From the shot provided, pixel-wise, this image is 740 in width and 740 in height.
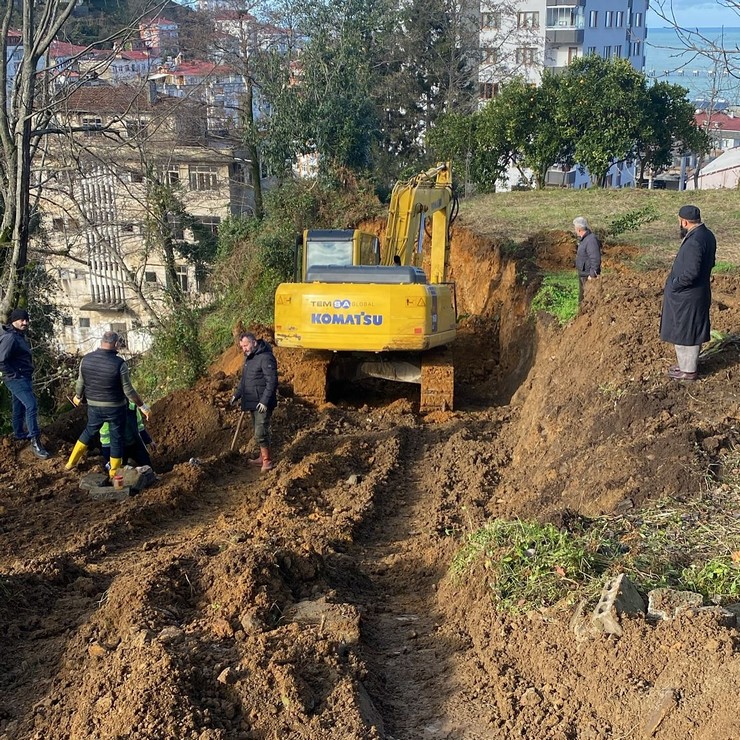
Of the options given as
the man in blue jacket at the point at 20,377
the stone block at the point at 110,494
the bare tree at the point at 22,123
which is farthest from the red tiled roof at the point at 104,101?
the stone block at the point at 110,494

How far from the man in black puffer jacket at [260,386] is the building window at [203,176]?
19823 millimetres

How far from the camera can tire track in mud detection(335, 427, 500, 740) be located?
4391mm

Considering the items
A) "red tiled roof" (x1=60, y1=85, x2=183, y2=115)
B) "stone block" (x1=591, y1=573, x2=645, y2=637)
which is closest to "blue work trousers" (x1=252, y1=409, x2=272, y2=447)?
"stone block" (x1=591, y1=573, x2=645, y2=637)

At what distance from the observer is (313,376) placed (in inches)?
502

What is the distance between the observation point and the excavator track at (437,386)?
12.4 metres

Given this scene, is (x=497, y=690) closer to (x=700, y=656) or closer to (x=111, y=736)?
(x=700, y=656)

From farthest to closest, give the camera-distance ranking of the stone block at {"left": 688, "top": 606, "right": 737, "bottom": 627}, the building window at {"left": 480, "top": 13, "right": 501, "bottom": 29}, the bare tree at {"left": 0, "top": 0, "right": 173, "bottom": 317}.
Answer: the building window at {"left": 480, "top": 13, "right": 501, "bottom": 29}, the bare tree at {"left": 0, "top": 0, "right": 173, "bottom": 317}, the stone block at {"left": 688, "top": 606, "right": 737, "bottom": 627}

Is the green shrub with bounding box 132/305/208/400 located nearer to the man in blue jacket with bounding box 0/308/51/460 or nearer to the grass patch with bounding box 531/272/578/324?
the man in blue jacket with bounding box 0/308/51/460

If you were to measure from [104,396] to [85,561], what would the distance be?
92.9 inches

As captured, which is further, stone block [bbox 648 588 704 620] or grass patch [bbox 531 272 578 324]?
grass patch [bbox 531 272 578 324]

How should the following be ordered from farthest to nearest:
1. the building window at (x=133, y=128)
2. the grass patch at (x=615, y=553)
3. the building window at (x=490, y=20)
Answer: the building window at (x=490, y=20), the building window at (x=133, y=128), the grass patch at (x=615, y=553)

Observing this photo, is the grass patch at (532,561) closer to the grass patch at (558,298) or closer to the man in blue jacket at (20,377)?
the man in blue jacket at (20,377)

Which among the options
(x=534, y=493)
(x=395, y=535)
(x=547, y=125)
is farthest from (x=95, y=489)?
(x=547, y=125)

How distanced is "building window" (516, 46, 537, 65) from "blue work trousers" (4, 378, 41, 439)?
119 feet
